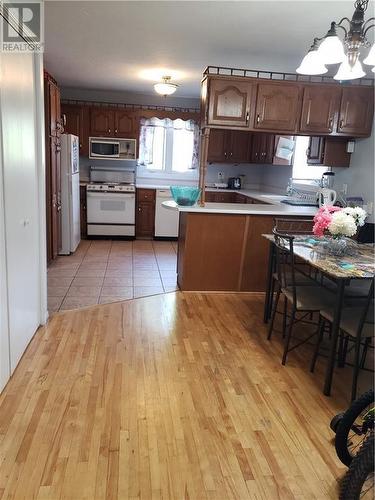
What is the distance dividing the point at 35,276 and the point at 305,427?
6.90 feet

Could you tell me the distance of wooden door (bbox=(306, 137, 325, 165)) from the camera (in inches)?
161

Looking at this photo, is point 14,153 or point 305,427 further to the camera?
point 14,153

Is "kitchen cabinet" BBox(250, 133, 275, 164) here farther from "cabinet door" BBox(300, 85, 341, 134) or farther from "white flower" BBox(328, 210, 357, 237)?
"white flower" BBox(328, 210, 357, 237)

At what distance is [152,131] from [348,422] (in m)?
5.88

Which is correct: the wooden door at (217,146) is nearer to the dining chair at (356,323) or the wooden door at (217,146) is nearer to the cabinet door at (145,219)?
the cabinet door at (145,219)

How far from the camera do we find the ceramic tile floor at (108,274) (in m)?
3.74

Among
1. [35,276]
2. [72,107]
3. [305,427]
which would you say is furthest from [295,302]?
[72,107]

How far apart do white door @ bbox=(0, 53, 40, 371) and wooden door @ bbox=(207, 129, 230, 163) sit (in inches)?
155

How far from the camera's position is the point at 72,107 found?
6066 millimetres

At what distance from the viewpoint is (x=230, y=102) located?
11.8ft

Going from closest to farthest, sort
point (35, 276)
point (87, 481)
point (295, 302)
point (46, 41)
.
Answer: point (87, 481), point (295, 302), point (35, 276), point (46, 41)

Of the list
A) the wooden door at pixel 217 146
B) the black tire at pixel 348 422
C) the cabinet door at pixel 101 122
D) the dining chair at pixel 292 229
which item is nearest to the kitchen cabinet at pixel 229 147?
the wooden door at pixel 217 146

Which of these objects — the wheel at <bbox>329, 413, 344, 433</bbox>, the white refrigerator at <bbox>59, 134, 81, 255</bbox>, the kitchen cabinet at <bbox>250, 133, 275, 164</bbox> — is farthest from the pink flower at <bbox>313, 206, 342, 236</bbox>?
the white refrigerator at <bbox>59, 134, 81, 255</bbox>

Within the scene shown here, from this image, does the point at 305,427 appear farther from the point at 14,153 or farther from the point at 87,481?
the point at 14,153
